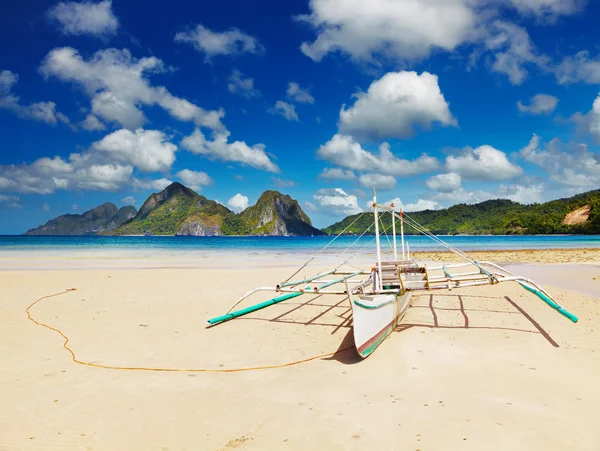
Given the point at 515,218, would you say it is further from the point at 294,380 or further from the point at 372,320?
the point at 294,380

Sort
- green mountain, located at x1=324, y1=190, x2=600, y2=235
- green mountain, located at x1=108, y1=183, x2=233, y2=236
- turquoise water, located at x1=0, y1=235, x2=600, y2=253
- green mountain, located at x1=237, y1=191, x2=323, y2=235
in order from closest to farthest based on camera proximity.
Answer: turquoise water, located at x1=0, y1=235, x2=600, y2=253
green mountain, located at x1=324, y1=190, x2=600, y2=235
green mountain, located at x1=108, y1=183, x2=233, y2=236
green mountain, located at x1=237, y1=191, x2=323, y2=235

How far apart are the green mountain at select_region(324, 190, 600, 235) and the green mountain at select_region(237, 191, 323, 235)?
43005mm

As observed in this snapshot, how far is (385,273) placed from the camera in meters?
9.27

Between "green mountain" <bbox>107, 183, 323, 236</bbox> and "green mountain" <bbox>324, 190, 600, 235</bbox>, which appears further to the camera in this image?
"green mountain" <bbox>107, 183, 323, 236</bbox>

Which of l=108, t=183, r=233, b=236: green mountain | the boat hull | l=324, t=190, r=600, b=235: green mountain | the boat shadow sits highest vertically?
l=108, t=183, r=233, b=236: green mountain

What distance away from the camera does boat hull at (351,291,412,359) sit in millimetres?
6074

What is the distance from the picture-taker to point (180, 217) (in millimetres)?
177000

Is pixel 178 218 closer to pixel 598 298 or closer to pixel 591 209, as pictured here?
pixel 591 209

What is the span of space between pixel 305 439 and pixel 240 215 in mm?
180457

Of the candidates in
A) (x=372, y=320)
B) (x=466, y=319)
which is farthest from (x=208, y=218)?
(x=372, y=320)

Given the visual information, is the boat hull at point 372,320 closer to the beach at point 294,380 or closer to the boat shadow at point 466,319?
the beach at point 294,380

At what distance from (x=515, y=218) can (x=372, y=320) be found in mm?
127087

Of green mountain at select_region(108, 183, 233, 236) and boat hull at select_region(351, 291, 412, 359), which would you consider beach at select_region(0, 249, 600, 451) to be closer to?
boat hull at select_region(351, 291, 412, 359)

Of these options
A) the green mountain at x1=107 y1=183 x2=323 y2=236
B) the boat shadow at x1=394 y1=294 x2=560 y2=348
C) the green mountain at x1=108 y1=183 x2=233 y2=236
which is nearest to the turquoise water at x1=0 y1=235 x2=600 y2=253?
the boat shadow at x1=394 y1=294 x2=560 y2=348
